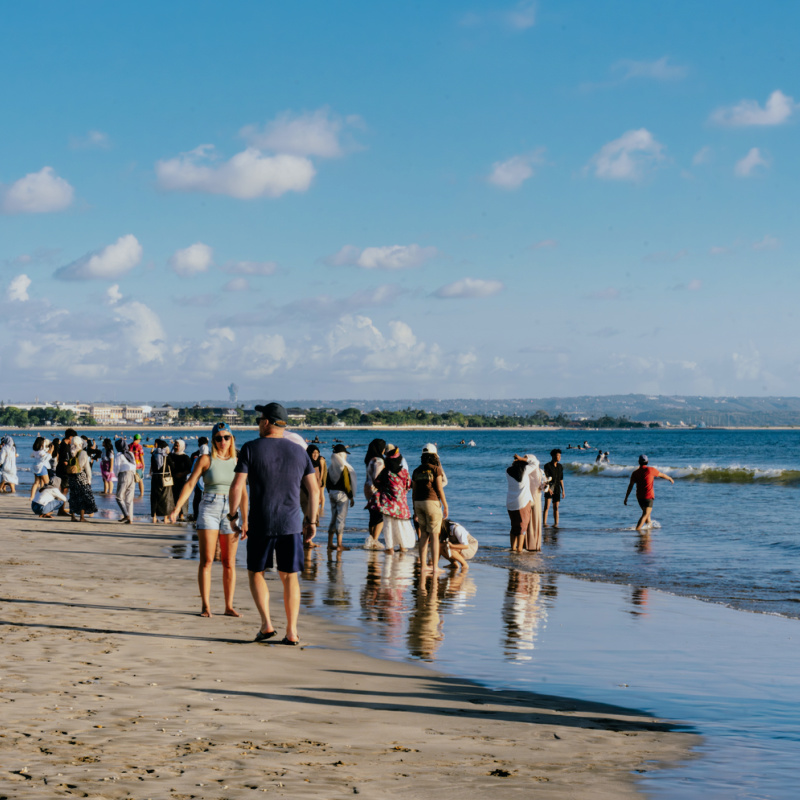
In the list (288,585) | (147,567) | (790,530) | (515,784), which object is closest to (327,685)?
(288,585)

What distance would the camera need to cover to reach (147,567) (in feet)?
42.0

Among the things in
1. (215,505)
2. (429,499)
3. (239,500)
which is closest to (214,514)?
(215,505)

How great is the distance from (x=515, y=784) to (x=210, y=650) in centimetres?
365

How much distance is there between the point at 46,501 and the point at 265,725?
15920 mm

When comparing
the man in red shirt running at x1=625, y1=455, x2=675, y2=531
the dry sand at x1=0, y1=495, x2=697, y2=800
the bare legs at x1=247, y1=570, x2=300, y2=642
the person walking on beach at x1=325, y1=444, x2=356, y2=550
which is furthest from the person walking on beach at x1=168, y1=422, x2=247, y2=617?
the man in red shirt running at x1=625, y1=455, x2=675, y2=531

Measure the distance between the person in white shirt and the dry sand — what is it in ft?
38.0

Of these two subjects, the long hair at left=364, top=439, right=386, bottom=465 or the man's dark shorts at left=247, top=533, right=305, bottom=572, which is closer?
the man's dark shorts at left=247, top=533, right=305, bottom=572

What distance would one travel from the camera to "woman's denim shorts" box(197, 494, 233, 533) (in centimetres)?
862

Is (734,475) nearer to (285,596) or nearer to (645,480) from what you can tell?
(645,480)

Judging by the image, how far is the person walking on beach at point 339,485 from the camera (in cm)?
1506

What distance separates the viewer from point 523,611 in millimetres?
10055

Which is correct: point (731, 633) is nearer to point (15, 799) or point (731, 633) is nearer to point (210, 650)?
point (210, 650)

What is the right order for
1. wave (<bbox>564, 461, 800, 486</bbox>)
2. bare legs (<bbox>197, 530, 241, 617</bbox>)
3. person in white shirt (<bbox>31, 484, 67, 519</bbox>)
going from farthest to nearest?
wave (<bbox>564, 461, 800, 486</bbox>) < person in white shirt (<bbox>31, 484, 67, 519</bbox>) < bare legs (<bbox>197, 530, 241, 617</bbox>)

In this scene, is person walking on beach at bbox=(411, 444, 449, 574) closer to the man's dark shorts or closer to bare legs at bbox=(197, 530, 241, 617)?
bare legs at bbox=(197, 530, 241, 617)
